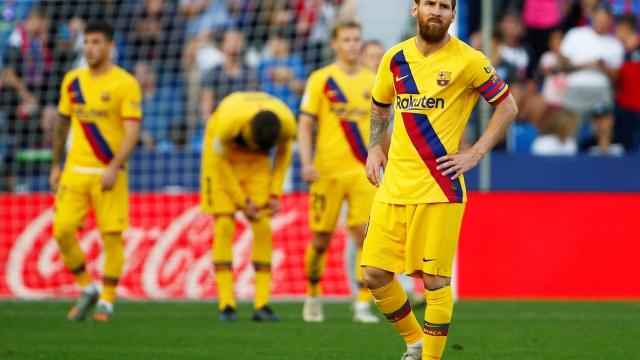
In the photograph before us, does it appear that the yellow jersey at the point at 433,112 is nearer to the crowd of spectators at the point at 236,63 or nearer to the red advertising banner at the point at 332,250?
the red advertising banner at the point at 332,250

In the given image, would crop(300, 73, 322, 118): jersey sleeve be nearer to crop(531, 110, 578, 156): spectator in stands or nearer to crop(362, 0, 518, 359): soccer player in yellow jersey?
crop(362, 0, 518, 359): soccer player in yellow jersey

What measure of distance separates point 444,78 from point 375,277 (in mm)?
1184

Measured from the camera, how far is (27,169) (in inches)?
589

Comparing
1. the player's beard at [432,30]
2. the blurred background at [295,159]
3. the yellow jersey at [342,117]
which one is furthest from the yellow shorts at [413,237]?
the blurred background at [295,159]

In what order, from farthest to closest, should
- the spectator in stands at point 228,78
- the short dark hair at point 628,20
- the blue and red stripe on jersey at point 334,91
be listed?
the short dark hair at point 628,20
the spectator in stands at point 228,78
the blue and red stripe on jersey at point 334,91

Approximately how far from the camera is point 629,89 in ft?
52.6

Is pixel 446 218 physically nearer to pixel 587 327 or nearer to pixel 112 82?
pixel 587 327

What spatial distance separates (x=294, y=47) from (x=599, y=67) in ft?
12.9

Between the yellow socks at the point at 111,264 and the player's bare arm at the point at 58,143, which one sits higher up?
the player's bare arm at the point at 58,143

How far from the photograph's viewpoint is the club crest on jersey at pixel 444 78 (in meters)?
6.84

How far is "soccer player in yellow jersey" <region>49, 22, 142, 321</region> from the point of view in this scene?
10859mm

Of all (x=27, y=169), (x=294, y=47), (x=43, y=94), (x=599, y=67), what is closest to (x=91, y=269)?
(x=27, y=169)

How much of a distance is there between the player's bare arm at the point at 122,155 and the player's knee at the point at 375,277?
4212mm

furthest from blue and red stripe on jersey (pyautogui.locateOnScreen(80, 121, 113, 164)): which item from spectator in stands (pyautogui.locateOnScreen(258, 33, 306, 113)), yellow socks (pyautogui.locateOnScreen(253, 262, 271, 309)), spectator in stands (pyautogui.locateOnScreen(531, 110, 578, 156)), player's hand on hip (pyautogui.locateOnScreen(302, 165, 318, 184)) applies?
spectator in stands (pyautogui.locateOnScreen(531, 110, 578, 156))
